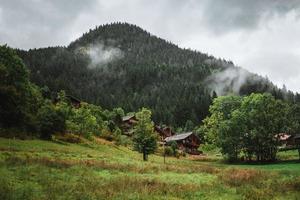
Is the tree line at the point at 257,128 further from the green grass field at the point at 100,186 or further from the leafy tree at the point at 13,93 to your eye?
the green grass field at the point at 100,186

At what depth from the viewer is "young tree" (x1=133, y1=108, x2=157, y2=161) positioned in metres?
75.2

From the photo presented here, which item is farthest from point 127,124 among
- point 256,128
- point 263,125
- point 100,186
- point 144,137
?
point 100,186

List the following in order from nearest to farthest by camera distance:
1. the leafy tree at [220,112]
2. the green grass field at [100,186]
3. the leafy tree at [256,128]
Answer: the green grass field at [100,186], the leafy tree at [256,128], the leafy tree at [220,112]

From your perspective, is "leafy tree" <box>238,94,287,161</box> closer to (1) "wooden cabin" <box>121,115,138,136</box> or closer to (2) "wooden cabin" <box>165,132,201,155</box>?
(2) "wooden cabin" <box>165,132,201,155</box>

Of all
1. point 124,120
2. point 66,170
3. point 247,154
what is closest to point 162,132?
point 124,120

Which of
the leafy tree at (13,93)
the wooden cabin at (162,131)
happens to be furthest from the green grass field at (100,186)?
the wooden cabin at (162,131)

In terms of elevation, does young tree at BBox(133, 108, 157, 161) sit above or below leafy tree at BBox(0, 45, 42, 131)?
below

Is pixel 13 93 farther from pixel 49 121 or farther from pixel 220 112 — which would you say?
pixel 220 112

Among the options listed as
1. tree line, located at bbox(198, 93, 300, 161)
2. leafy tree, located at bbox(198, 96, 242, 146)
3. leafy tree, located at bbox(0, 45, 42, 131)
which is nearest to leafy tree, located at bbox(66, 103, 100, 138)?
leafy tree, located at bbox(0, 45, 42, 131)

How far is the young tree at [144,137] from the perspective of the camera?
75.2m

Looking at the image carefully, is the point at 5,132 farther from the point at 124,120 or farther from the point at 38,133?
the point at 124,120

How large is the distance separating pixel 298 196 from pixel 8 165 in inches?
898

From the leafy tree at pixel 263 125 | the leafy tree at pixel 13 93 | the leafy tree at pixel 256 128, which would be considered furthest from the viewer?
the leafy tree at pixel 256 128

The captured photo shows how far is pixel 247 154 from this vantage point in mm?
93500
